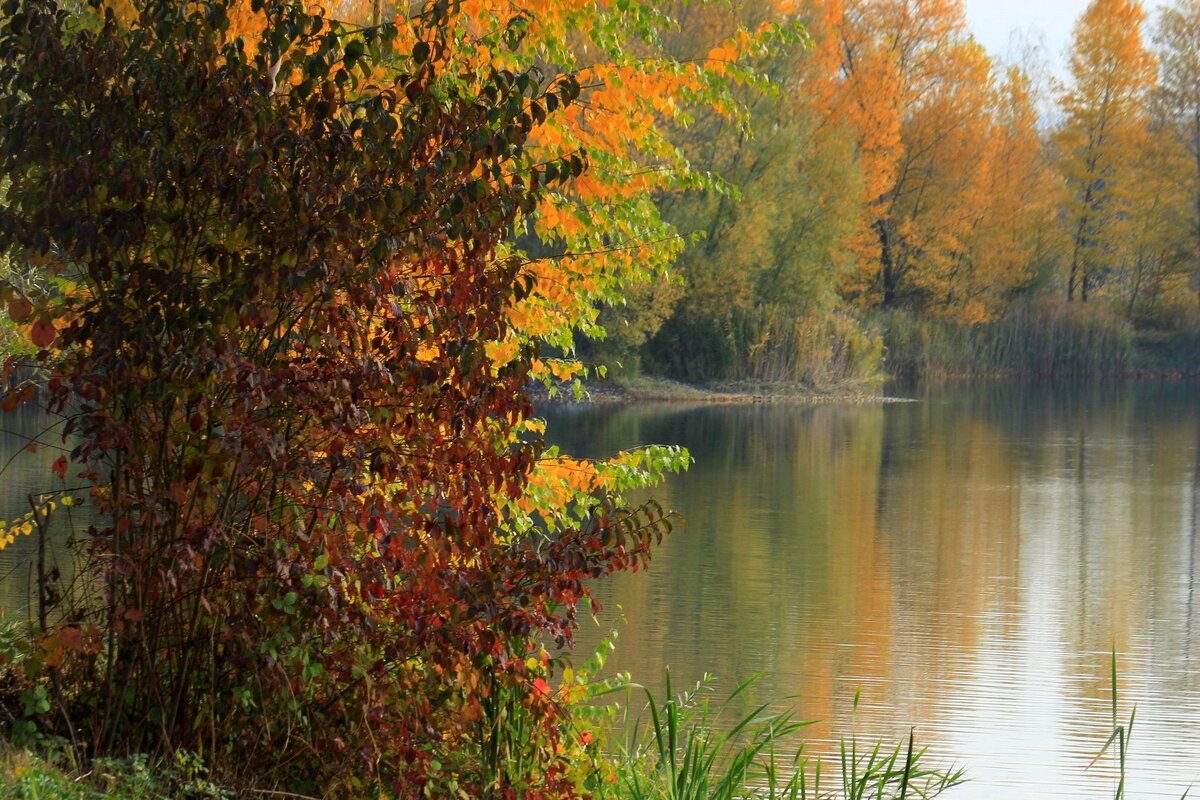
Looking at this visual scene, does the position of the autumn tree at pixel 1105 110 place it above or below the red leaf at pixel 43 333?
above

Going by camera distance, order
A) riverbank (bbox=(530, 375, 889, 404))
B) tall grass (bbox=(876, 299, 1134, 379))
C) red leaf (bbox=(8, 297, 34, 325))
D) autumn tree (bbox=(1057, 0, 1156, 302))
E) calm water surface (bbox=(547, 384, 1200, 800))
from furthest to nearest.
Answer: autumn tree (bbox=(1057, 0, 1156, 302))
tall grass (bbox=(876, 299, 1134, 379))
riverbank (bbox=(530, 375, 889, 404))
calm water surface (bbox=(547, 384, 1200, 800))
red leaf (bbox=(8, 297, 34, 325))

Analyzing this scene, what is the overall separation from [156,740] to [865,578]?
955cm

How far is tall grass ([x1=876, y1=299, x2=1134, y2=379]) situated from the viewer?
140ft

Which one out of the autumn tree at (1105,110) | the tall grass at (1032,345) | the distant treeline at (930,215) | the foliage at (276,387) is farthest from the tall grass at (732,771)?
the autumn tree at (1105,110)

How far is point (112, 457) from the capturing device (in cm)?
503

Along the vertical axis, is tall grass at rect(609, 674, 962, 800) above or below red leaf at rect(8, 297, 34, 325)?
below

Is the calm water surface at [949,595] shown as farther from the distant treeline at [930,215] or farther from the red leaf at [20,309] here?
the distant treeline at [930,215]

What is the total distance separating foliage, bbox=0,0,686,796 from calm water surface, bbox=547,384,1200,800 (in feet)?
8.30

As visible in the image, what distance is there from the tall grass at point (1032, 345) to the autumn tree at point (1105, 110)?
9.15 feet

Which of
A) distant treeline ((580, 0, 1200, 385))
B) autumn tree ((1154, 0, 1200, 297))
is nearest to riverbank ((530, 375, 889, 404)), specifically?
distant treeline ((580, 0, 1200, 385))

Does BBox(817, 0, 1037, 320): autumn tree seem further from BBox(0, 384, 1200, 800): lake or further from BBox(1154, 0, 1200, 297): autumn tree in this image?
BBox(0, 384, 1200, 800): lake

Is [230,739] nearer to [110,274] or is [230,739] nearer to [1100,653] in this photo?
[110,274]

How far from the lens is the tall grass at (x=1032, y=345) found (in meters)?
42.8

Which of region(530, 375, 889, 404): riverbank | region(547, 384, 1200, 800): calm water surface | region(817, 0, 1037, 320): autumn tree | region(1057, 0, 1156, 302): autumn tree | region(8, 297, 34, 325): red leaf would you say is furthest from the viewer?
region(1057, 0, 1156, 302): autumn tree
